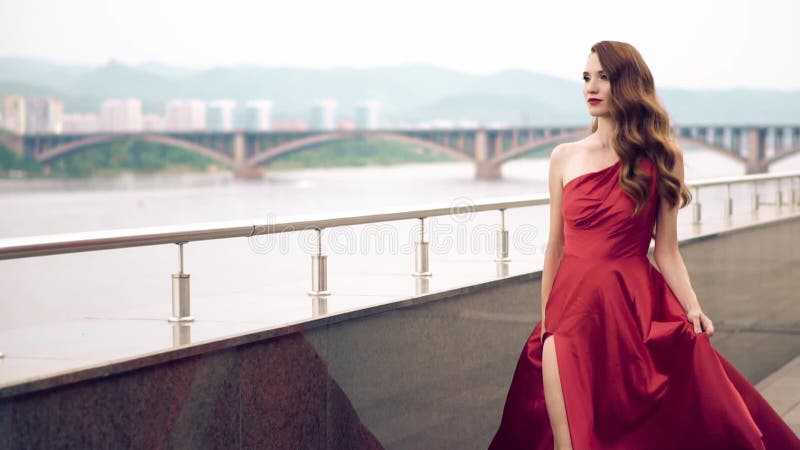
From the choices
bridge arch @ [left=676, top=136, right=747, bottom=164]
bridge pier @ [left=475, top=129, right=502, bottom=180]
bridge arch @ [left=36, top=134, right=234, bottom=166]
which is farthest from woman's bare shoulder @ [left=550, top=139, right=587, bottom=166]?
bridge arch @ [left=36, top=134, right=234, bottom=166]

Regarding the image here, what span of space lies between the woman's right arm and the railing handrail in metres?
0.61

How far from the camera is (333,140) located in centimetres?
5338

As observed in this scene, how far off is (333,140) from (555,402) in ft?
167

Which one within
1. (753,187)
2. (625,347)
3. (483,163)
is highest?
(753,187)

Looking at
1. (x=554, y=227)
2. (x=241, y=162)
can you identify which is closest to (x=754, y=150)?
(x=241, y=162)

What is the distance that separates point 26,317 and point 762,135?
32675mm

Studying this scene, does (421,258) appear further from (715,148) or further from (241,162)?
(241,162)

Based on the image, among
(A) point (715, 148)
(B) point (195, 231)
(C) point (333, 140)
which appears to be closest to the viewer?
(B) point (195, 231)

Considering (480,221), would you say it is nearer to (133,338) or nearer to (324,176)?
(133,338)

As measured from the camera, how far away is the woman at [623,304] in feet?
8.56

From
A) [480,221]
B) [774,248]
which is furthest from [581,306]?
[774,248]

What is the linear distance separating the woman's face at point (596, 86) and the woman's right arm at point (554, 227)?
0.13 meters

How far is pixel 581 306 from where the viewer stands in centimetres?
267

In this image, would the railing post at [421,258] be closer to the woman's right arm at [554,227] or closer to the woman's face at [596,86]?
the woman's right arm at [554,227]
